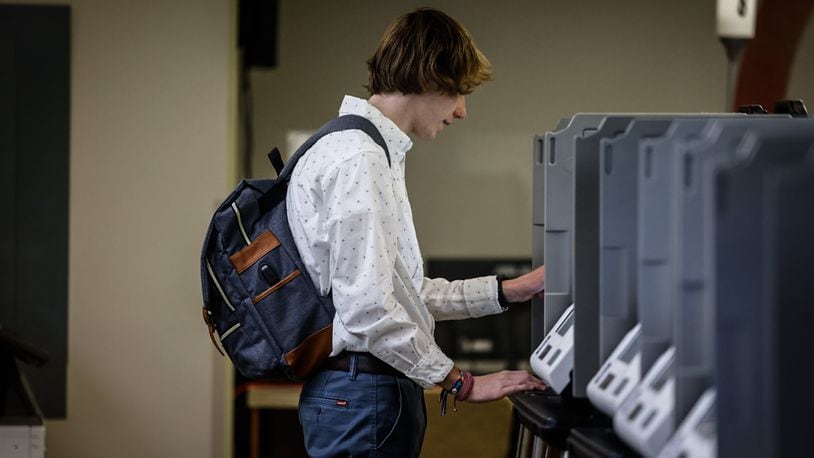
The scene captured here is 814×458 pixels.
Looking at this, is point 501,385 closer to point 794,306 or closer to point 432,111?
point 432,111

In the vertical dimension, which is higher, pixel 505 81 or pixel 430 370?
pixel 505 81

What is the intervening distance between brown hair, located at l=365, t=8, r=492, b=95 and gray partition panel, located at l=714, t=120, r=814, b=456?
99 cm

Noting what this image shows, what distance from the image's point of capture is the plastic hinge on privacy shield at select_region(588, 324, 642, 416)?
167cm

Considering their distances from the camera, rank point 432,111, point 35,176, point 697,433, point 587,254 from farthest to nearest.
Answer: point 35,176, point 432,111, point 587,254, point 697,433

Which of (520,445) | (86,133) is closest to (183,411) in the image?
(86,133)

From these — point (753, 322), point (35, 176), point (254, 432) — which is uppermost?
point (35, 176)

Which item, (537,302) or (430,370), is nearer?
(430,370)

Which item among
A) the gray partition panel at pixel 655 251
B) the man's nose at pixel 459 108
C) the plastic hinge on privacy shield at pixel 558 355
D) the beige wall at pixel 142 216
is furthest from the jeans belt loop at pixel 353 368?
the beige wall at pixel 142 216

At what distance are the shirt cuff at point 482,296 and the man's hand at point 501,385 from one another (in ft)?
1.03

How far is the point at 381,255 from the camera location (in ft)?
6.58

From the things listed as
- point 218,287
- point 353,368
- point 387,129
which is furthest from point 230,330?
point 387,129

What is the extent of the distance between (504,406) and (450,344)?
4.34ft

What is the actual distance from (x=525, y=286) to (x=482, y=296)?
0.10m

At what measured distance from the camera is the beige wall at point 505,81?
546cm
